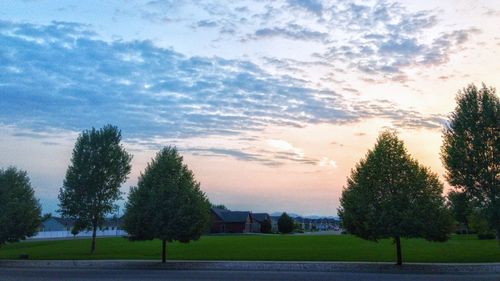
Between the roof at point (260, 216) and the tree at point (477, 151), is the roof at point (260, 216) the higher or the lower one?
the lower one

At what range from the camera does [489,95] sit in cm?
3020

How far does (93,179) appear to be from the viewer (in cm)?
5009

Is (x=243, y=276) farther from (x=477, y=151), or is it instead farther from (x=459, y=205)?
(x=477, y=151)

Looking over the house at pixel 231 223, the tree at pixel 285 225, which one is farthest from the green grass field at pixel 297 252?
the house at pixel 231 223

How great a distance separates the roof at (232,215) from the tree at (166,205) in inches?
3301

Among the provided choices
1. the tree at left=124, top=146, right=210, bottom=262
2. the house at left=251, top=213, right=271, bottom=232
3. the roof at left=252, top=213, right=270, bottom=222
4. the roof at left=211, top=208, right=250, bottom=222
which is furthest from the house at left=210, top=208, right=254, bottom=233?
the tree at left=124, top=146, right=210, bottom=262

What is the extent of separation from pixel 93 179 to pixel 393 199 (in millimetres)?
31393

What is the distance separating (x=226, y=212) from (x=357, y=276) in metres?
103

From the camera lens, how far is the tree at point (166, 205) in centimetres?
3525

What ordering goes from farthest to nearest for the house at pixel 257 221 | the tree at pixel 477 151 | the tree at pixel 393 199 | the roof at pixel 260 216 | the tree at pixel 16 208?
the roof at pixel 260 216
the house at pixel 257 221
the tree at pixel 16 208
the tree at pixel 393 199
the tree at pixel 477 151

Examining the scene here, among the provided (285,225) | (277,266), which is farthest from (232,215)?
(277,266)

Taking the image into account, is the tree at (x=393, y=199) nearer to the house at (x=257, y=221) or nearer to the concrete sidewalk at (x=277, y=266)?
the concrete sidewalk at (x=277, y=266)

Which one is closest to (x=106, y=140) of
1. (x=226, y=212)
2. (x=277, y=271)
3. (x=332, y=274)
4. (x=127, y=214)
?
(x=127, y=214)

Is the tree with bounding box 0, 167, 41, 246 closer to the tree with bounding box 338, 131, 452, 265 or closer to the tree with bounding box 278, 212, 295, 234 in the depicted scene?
the tree with bounding box 338, 131, 452, 265
